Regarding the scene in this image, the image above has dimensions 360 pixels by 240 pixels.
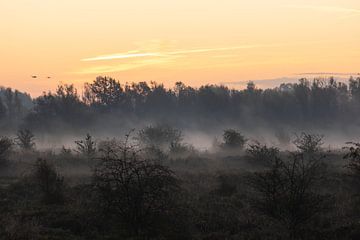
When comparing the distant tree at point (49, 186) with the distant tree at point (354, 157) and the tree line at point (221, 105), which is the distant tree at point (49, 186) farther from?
the tree line at point (221, 105)

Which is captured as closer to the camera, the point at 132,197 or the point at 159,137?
the point at 132,197

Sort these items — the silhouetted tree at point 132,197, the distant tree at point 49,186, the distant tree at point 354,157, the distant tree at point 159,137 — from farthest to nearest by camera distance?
the distant tree at point 159,137 → the distant tree at point 49,186 → the distant tree at point 354,157 → the silhouetted tree at point 132,197

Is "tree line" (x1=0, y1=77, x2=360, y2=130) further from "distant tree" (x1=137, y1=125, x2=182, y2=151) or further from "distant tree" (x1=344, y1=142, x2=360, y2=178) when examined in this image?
"distant tree" (x1=344, y1=142, x2=360, y2=178)

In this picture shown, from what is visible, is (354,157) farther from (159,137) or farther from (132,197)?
(159,137)

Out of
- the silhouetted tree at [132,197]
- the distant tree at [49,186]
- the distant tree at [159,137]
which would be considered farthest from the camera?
the distant tree at [159,137]

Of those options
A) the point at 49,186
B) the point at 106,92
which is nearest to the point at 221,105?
the point at 106,92

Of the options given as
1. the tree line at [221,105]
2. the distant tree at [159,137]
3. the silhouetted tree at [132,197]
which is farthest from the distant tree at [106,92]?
the silhouetted tree at [132,197]

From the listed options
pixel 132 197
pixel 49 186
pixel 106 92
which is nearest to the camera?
pixel 132 197

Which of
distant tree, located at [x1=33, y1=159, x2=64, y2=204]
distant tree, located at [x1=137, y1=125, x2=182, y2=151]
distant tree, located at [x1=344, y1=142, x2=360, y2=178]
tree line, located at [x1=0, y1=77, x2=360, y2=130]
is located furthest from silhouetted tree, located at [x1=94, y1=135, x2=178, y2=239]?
tree line, located at [x1=0, y1=77, x2=360, y2=130]

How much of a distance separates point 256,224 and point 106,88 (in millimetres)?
100208

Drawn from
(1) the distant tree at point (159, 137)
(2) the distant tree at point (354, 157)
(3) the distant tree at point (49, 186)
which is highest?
(2) the distant tree at point (354, 157)

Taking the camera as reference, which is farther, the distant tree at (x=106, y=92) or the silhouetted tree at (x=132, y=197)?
the distant tree at (x=106, y=92)

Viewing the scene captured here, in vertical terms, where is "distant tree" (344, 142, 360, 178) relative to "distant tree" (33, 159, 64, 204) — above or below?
above

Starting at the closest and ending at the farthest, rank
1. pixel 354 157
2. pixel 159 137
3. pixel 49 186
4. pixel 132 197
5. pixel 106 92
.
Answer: pixel 132 197
pixel 354 157
pixel 49 186
pixel 159 137
pixel 106 92
